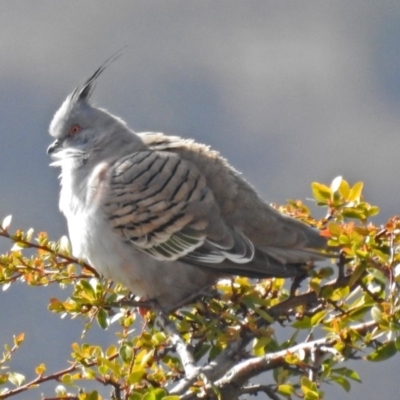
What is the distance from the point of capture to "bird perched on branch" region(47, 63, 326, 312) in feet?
9.78

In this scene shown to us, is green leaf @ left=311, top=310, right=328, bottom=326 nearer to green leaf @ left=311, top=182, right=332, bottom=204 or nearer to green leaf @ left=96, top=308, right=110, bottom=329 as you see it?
green leaf @ left=311, top=182, right=332, bottom=204

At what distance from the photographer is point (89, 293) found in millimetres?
2557

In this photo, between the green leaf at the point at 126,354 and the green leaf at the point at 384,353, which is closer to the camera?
the green leaf at the point at 384,353

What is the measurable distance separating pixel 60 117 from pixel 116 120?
263mm

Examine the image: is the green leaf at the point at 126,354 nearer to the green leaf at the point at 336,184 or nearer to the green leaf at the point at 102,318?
the green leaf at the point at 102,318

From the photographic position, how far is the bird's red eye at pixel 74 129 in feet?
12.7

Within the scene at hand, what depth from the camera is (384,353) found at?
210cm

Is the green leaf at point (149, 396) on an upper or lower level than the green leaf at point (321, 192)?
lower

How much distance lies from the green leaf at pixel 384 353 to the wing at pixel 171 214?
3.01 feet

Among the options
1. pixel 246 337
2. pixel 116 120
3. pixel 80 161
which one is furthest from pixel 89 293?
pixel 116 120

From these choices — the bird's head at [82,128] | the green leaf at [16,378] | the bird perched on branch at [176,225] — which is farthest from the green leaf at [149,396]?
the bird's head at [82,128]

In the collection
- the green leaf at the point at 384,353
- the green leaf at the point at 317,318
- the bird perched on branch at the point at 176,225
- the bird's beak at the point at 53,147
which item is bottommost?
the green leaf at the point at 384,353

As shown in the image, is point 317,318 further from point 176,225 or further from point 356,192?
point 176,225

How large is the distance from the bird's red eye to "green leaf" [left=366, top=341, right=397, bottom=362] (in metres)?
2.12
